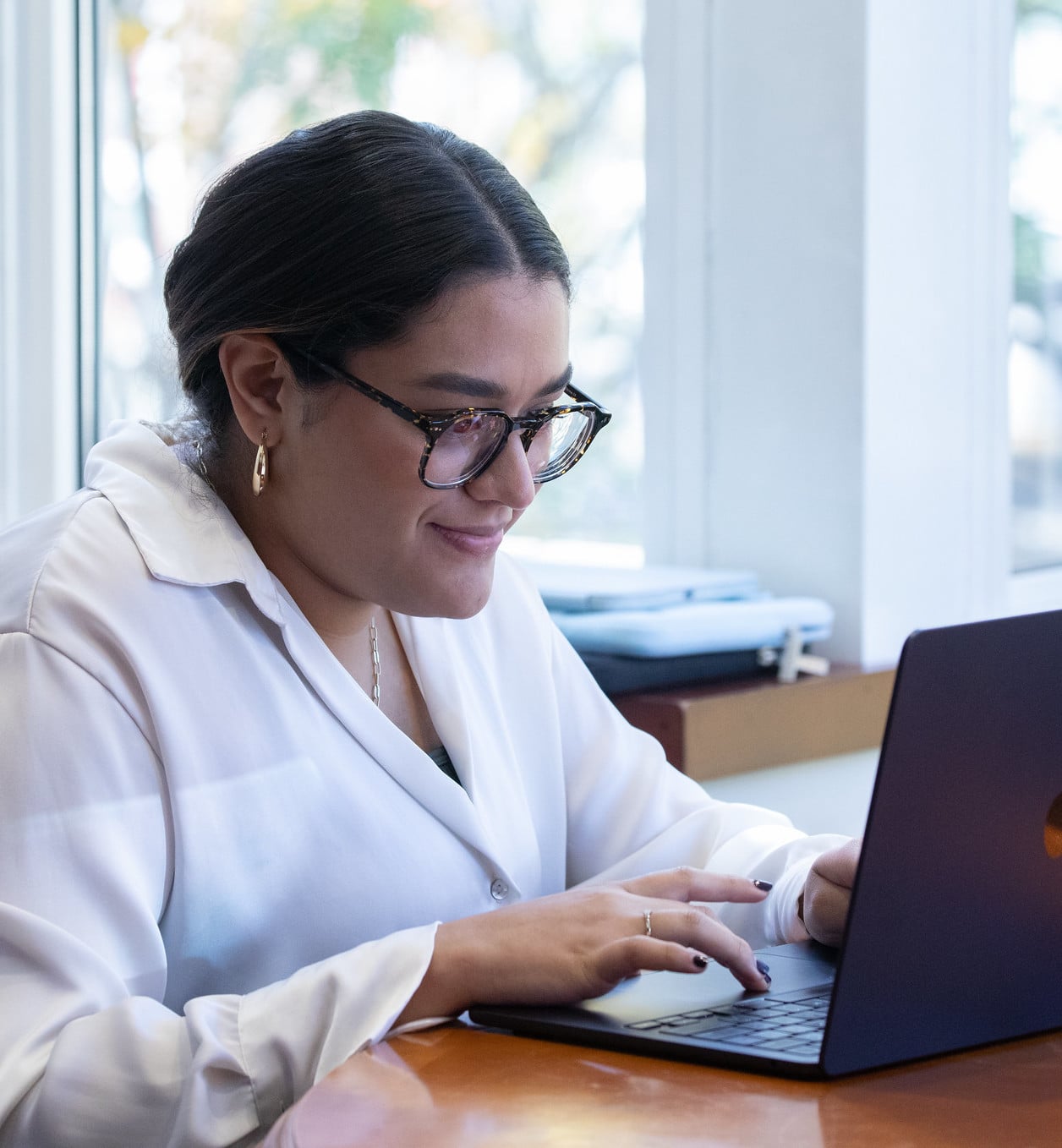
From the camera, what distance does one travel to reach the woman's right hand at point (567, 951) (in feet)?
3.15

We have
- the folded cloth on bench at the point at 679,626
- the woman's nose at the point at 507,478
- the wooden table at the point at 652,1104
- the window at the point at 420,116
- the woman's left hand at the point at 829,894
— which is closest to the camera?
the wooden table at the point at 652,1104

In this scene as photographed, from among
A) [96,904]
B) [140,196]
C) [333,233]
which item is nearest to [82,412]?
[140,196]

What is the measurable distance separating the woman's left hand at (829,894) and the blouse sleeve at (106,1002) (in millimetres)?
319

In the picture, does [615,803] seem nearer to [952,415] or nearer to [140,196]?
[952,415]

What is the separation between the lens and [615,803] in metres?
1.56

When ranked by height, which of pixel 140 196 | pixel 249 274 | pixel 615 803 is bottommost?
pixel 615 803

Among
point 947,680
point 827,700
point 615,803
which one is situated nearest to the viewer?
point 947,680

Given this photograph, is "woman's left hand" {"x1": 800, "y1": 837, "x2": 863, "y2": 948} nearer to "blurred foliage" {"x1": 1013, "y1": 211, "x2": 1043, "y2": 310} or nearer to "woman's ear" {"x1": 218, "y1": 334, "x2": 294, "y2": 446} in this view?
"woman's ear" {"x1": 218, "y1": 334, "x2": 294, "y2": 446}

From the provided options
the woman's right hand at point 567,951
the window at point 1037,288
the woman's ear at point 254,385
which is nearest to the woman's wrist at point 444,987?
the woman's right hand at point 567,951

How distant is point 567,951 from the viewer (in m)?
0.97

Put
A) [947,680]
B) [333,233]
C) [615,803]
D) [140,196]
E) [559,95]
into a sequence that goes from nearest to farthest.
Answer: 1. [947,680]
2. [333,233]
3. [615,803]
4. [559,95]
5. [140,196]

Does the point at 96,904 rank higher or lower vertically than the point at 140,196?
lower

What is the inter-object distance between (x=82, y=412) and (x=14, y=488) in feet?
0.68

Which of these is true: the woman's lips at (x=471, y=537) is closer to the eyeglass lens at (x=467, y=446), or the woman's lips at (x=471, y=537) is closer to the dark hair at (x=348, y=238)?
the eyeglass lens at (x=467, y=446)
